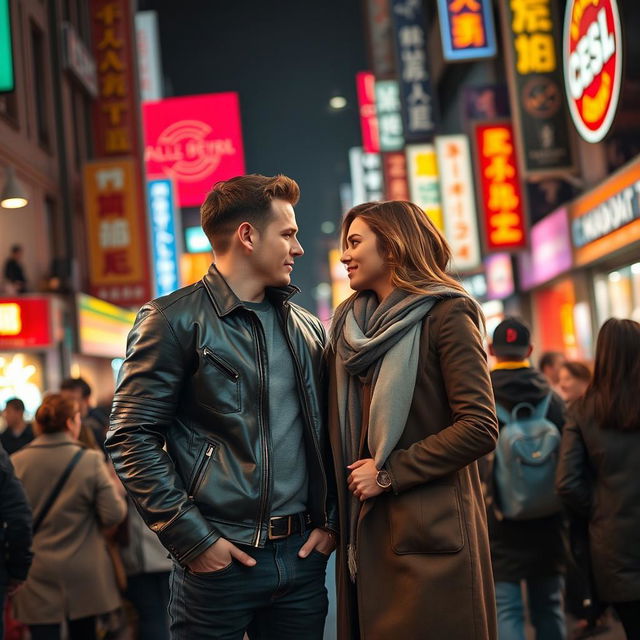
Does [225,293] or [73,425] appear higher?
[225,293]

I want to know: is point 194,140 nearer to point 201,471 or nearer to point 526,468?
point 526,468

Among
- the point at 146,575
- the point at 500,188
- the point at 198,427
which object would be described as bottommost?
the point at 146,575

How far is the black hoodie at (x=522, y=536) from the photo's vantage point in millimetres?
4910

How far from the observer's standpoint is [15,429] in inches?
356

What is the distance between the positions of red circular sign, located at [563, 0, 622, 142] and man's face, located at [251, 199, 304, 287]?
17.9ft

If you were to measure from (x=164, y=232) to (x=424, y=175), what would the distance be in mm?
6235

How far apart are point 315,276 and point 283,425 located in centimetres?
9458

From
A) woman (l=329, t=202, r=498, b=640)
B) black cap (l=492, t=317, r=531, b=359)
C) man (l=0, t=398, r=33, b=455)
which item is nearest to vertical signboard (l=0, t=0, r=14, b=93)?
man (l=0, t=398, r=33, b=455)

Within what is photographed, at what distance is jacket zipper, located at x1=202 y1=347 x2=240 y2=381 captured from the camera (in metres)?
3.08

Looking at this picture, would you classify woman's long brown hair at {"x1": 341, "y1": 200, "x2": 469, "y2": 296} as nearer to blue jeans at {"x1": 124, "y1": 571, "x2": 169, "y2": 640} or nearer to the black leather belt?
the black leather belt

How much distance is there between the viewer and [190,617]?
304cm

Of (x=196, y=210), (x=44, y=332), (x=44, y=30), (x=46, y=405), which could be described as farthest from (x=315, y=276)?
(x=46, y=405)

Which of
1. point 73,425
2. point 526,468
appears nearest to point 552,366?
point 526,468

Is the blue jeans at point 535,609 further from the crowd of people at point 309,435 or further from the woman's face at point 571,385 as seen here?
the crowd of people at point 309,435
